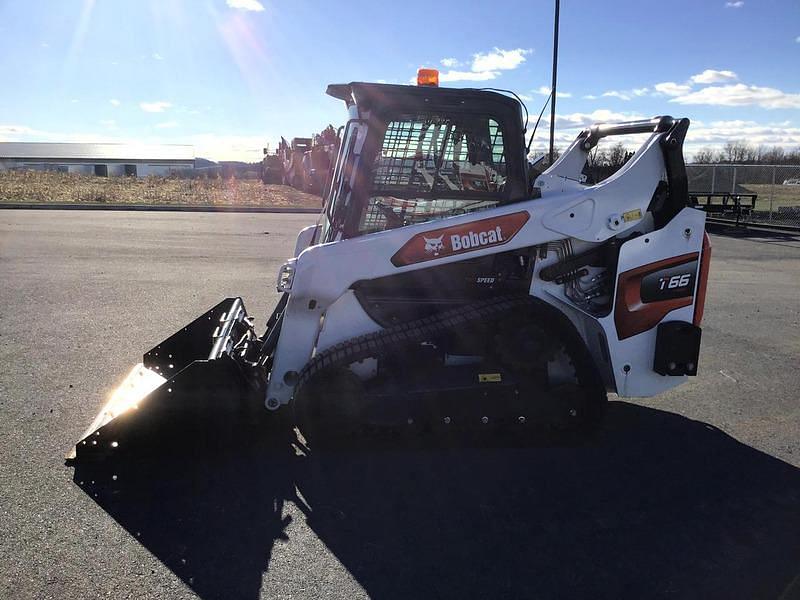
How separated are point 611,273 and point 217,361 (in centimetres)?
253

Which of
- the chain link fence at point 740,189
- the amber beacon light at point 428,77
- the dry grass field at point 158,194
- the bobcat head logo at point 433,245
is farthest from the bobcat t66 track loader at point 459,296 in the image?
the dry grass field at point 158,194

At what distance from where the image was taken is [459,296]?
441 cm

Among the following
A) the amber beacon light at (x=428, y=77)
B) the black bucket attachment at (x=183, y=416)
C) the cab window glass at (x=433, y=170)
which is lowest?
the black bucket attachment at (x=183, y=416)

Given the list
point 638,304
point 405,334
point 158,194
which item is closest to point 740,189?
point 638,304

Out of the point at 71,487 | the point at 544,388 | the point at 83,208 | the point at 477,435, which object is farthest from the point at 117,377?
the point at 83,208

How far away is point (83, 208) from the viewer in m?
23.3

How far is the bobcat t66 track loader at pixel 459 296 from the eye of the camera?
3930 millimetres

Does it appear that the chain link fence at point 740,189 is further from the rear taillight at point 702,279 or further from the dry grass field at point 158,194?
the rear taillight at point 702,279

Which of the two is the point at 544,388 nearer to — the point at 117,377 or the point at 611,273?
the point at 611,273

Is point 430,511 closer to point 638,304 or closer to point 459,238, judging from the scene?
point 459,238

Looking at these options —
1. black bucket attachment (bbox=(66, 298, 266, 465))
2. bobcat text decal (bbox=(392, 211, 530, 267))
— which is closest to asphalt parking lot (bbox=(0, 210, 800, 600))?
black bucket attachment (bbox=(66, 298, 266, 465))

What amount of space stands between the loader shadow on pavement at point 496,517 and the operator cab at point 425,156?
5.06ft

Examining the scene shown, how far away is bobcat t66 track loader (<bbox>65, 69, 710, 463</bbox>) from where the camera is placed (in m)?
3.93

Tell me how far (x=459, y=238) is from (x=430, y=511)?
63.7 inches
